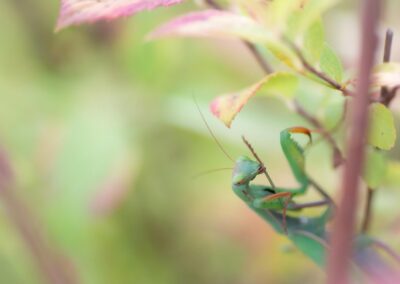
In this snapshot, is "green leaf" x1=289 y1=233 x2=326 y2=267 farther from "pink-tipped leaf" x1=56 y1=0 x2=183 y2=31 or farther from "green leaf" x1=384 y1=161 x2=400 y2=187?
"pink-tipped leaf" x1=56 y1=0 x2=183 y2=31

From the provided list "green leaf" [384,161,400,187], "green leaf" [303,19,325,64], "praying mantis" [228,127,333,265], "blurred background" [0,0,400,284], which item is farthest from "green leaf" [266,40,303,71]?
"blurred background" [0,0,400,284]

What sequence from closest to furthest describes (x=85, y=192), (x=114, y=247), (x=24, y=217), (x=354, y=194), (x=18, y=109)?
(x=354, y=194) → (x=24, y=217) → (x=85, y=192) → (x=114, y=247) → (x=18, y=109)

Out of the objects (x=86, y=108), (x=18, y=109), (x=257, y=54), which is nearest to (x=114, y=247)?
(x=86, y=108)

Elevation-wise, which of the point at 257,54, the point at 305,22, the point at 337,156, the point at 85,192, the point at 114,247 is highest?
the point at 305,22

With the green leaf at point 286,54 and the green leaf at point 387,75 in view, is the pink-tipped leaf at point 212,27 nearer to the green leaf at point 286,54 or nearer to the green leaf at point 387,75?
the green leaf at point 286,54

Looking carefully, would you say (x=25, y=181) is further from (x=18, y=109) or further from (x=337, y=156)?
(x=337, y=156)

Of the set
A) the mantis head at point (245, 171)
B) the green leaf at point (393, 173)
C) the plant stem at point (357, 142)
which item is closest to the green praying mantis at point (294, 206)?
the mantis head at point (245, 171)
